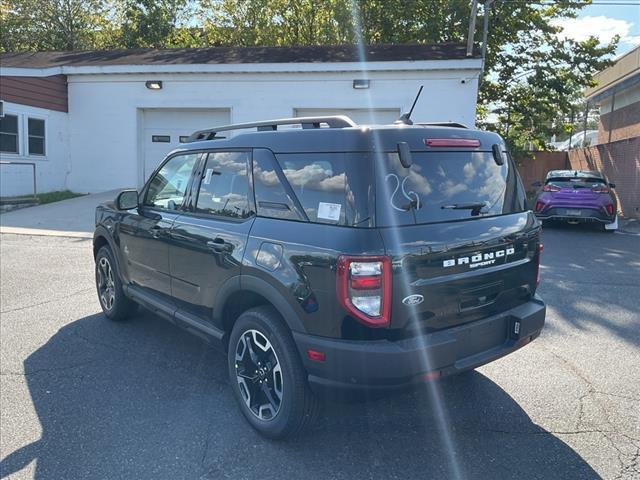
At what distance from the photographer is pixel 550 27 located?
18.6m

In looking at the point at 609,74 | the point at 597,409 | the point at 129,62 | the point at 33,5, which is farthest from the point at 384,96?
the point at 33,5

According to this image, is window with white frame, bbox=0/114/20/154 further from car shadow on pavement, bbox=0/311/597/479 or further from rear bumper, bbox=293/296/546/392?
rear bumper, bbox=293/296/546/392

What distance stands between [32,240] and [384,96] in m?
9.36

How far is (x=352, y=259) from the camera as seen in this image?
2.57m

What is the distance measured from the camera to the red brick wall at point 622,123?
21141 mm

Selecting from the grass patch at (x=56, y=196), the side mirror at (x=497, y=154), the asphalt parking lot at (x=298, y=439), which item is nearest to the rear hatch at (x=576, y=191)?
the asphalt parking lot at (x=298, y=439)

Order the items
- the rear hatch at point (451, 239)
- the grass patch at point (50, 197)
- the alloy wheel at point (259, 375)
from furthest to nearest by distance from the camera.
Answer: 1. the grass patch at point (50, 197)
2. the alloy wheel at point (259, 375)
3. the rear hatch at point (451, 239)

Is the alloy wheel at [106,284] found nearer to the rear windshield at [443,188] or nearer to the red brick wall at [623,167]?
the rear windshield at [443,188]

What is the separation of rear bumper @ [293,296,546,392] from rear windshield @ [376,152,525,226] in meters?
0.63

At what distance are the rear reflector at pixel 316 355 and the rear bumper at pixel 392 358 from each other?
0.02m

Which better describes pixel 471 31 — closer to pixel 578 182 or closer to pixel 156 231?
pixel 578 182

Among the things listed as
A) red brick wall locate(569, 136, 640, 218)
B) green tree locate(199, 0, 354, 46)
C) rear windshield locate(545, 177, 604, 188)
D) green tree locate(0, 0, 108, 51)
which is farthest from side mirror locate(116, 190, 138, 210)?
green tree locate(0, 0, 108, 51)

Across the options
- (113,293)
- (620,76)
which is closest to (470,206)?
(113,293)

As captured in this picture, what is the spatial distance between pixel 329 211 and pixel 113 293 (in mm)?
3206
